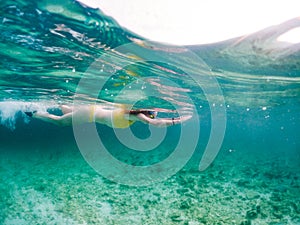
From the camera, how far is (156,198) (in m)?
12.2

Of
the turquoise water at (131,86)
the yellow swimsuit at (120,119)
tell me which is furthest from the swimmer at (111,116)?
the turquoise water at (131,86)

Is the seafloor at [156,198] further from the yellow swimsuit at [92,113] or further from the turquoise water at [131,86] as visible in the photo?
the yellow swimsuit at [92,113]

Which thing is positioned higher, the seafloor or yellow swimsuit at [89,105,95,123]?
yellow swimsuit at [89,105,95,123]

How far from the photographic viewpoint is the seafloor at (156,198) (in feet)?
33.1

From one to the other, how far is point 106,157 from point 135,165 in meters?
5.21

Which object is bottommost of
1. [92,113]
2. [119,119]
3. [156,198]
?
[156,198]

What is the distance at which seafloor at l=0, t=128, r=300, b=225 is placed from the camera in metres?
10.1

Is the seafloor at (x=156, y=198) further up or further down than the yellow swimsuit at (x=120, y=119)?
further down

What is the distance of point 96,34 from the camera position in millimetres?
8461

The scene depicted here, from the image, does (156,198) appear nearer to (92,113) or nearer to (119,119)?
(119,119)

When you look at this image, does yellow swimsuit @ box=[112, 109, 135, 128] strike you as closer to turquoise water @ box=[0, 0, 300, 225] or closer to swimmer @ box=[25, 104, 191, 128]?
swimmer @ box=[25, 104, 191, 128]

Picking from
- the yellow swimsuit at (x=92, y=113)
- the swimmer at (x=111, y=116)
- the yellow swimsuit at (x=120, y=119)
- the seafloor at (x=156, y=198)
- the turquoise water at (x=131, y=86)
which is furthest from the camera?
the seafloor at (x=156, y=198)

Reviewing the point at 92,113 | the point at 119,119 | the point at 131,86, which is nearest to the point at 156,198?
the point at 119,119

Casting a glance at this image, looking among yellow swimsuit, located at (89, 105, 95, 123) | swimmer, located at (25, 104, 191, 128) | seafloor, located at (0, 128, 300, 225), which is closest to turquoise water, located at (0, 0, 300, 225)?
seafloor, located at (0, 128, 300, 225)
